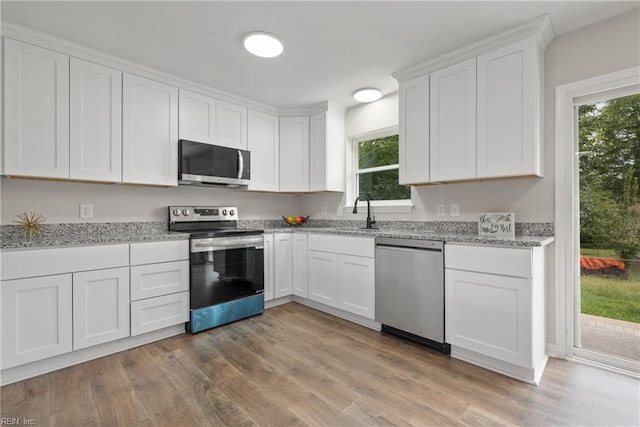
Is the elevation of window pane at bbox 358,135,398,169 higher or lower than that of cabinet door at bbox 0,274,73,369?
higher

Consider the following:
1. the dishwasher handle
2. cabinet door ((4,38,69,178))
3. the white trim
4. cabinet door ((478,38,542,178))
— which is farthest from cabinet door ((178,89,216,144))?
the white trim

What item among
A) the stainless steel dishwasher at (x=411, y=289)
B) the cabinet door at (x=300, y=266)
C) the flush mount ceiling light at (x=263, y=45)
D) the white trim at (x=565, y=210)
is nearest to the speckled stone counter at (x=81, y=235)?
the cabinet door at (x=300, y=266)

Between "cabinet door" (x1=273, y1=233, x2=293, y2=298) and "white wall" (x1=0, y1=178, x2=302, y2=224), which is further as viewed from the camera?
"cabinet door" (x1=273, y1=233, x2=293, y2=298)

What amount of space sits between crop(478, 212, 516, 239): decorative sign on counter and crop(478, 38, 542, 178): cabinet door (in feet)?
1.04

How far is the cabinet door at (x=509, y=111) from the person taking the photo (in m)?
2.17

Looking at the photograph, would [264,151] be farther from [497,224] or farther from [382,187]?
[497,224]

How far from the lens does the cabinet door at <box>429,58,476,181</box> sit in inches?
96.5

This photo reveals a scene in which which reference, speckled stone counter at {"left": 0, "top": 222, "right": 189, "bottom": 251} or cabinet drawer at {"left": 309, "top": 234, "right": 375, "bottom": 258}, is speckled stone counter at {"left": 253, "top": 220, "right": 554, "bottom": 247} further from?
speckled stone counter at {"left": 0, "top": 222, "right": 189, "bottom": 251}

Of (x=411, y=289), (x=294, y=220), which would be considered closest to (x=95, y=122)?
(x=294, y=220)

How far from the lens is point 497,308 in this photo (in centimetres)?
206

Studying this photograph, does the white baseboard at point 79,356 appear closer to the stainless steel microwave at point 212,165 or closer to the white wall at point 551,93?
the stainless steel microwave at point 212,165

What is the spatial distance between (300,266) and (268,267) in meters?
0.38

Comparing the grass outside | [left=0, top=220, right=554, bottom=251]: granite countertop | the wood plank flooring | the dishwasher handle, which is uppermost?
[left=0, top=220, right=554, bottom=251]: granite countertop

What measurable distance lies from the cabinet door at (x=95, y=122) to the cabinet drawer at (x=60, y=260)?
2.15 ft
